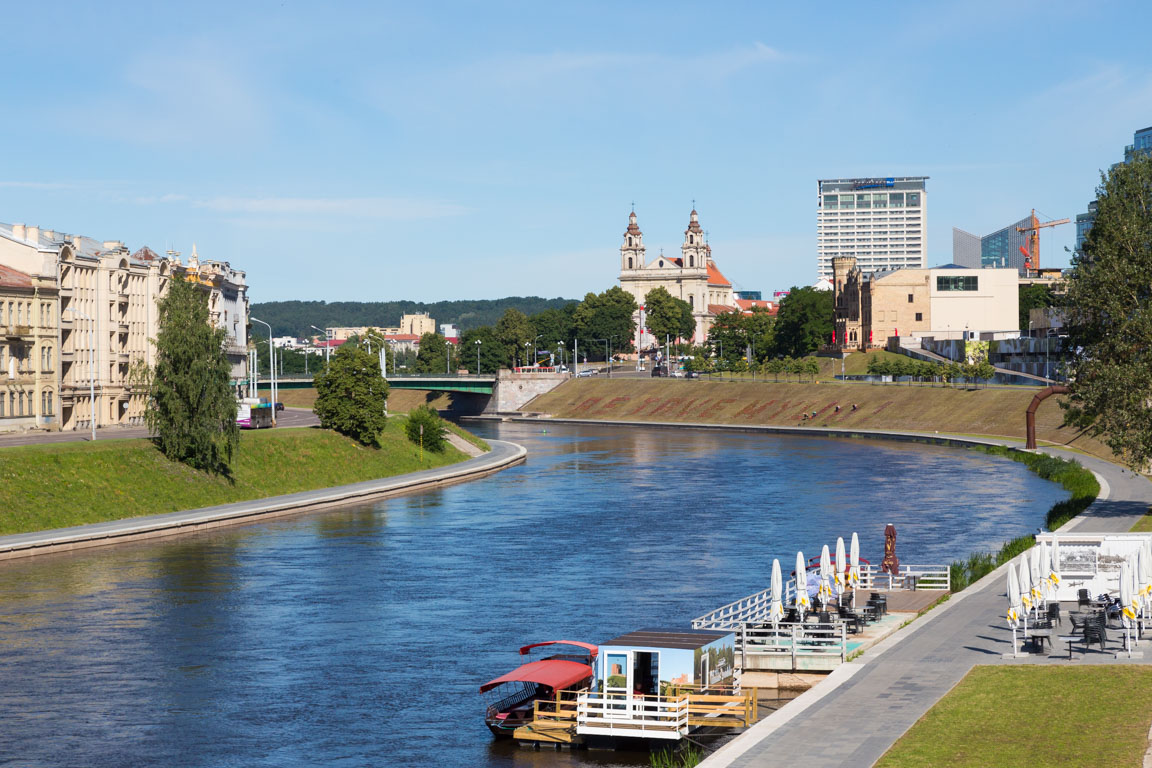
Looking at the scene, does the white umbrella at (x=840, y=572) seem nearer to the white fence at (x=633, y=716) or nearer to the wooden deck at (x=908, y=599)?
the wooden deck at (x=908, y=599)

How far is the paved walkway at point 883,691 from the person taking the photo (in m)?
27.6

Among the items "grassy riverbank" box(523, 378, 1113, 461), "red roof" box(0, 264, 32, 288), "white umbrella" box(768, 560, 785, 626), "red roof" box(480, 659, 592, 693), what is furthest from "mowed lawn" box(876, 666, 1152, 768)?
"red roof" box(0, 264, 32, 288)

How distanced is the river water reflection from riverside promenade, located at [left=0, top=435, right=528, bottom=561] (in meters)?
1.66

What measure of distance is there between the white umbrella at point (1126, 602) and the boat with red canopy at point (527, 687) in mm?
14676

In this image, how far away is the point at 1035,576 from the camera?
3997 cm

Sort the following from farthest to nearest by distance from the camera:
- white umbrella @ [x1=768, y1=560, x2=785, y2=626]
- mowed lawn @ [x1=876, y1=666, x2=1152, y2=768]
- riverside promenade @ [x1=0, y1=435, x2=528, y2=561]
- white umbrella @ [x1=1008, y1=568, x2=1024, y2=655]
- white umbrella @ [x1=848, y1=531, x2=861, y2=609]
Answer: riverside promenade @ [x1=0, y1=435, x2=528, y2=561] → white umbrella @ [x1=848, y1=531, x2=861, y2=609] → white umbrella @ [x1=768, y1=560, x2=785, y2=626] → white umbrella @ [x1=1008, y1=568, x2=1024, y2=655] → mowed lawn @ [x1=876, y1=666, x2=1152, y2=768]

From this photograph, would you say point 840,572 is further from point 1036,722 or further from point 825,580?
point 1036,722

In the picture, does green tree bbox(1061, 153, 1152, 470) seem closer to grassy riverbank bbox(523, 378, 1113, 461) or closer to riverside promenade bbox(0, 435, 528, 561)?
grassy riverbank bbox(523, 378, 1113, 461)

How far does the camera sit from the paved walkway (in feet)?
90.4

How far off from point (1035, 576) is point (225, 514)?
48361mm

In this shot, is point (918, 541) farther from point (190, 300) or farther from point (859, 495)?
point (190, 300)

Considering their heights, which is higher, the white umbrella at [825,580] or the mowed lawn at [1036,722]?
the white umbrella at [825,580]

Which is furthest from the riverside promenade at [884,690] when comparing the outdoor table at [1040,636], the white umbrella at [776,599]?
the white umbrella at [776,599]

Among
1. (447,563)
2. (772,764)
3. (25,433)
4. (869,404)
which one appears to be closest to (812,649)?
(772,764)
